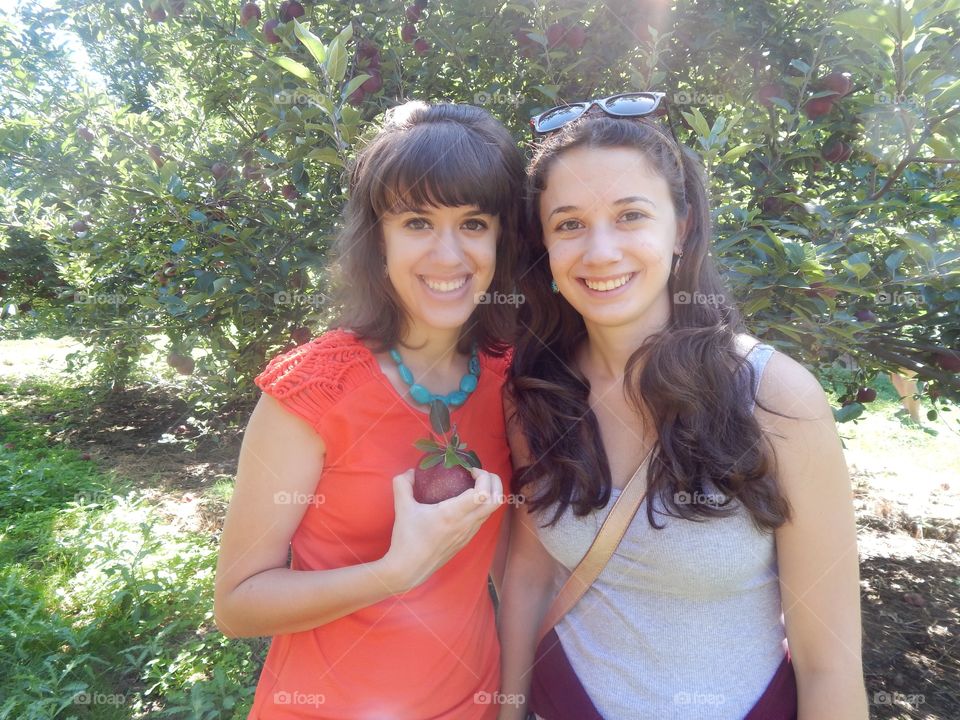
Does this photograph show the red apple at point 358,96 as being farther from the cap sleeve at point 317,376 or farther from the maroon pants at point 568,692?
the maroon pants at point 568,692

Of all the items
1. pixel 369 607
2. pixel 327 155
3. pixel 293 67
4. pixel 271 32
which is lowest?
pixel 369 607

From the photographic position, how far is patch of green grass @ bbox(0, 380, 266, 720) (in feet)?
8.65

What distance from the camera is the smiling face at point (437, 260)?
4.51 feet

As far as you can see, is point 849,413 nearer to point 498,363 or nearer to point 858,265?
point 858,265

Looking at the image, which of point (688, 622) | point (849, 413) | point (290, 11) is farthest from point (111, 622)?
point (849, 413)

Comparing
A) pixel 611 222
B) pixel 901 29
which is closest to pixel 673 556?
pixel 611 222

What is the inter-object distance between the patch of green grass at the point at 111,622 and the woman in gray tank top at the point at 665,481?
180 centimetres

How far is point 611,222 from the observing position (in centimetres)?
131

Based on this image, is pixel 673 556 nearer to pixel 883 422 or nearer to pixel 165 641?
pixel 165 641

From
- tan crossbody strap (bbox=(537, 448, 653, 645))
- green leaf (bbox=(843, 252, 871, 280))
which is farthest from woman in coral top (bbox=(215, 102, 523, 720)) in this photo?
green leaf (bbox=(843, 252, 871, 280))

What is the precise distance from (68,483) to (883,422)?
7.84 metres

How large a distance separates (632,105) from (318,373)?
2.80 feet

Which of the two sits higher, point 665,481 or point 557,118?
point 557,118

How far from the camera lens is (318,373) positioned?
4.25 feet
